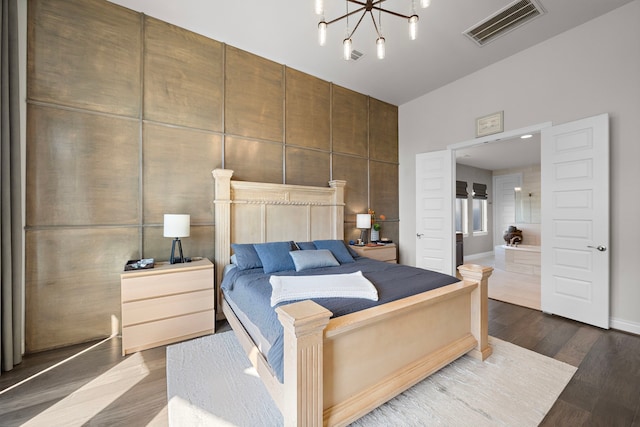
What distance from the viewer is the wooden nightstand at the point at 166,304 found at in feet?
7.64

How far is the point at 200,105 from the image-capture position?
10.3 feet

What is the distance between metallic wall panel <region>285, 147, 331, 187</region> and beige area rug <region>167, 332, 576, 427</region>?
2382 millimetres

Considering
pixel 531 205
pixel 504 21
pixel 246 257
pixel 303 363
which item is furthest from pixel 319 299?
pixel 531 205

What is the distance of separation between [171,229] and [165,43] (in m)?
2.12

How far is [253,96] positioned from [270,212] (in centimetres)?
157

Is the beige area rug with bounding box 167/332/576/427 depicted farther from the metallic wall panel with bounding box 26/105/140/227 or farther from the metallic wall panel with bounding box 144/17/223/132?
the metallic wall panel with bounding box 144/17/223/132

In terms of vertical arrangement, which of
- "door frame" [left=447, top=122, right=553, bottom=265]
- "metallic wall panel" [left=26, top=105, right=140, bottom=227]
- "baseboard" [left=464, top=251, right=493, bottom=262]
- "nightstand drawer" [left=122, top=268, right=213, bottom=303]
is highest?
"door frame" [left=447, top=122, right=553, bottom=265]

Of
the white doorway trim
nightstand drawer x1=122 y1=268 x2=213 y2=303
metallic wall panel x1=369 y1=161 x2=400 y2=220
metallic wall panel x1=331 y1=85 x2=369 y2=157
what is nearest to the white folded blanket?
nightstand drawer x1=122 y1=268 x2=213 y2=303

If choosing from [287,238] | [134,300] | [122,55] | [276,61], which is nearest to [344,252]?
[287,238]

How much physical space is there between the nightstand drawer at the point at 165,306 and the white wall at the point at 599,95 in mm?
4326

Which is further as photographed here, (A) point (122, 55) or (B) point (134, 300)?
(A) point (122, 55)

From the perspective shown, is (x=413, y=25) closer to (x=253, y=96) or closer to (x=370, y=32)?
(x=370, y=32)

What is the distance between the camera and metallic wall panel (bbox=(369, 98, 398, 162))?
4785mm

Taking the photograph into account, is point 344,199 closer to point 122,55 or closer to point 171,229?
point 171,229
